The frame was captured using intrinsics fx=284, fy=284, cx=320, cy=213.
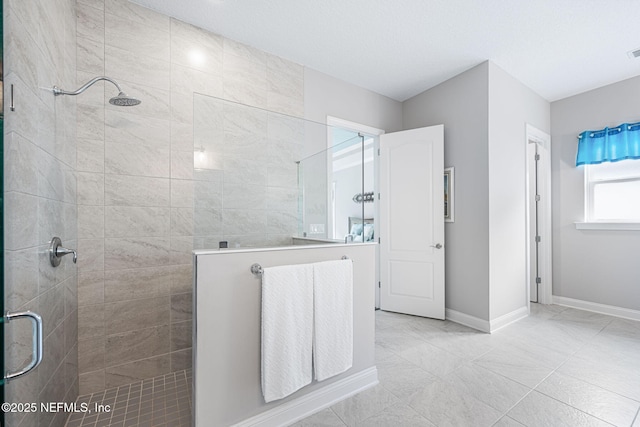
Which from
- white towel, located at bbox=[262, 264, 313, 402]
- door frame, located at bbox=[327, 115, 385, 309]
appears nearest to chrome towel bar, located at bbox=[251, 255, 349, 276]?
white towel, located at bbox=[262, 264, 313, 402]

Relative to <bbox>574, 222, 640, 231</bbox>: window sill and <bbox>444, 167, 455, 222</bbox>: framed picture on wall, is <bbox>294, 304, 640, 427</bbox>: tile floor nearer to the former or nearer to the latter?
<bbox>574, 222, 640, 231</bbox>: window sill

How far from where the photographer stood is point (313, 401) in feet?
5.70

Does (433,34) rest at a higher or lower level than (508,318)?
higher

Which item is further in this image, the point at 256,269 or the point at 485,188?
the point at 485,188

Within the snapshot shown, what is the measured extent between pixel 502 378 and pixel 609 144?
3143 millimetres

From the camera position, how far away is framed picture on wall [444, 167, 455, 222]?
10.8ft

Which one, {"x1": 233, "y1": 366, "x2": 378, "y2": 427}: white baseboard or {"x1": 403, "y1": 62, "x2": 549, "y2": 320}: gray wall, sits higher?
{"x1": 403, "y1": 62, "x2": 549, "y2": 320}: gray wall

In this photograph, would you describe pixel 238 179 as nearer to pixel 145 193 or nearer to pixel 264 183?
pixel 264 183

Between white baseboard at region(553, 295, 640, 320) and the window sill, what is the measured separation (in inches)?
36.8

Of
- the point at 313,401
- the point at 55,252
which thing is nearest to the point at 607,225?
the point at 313,401

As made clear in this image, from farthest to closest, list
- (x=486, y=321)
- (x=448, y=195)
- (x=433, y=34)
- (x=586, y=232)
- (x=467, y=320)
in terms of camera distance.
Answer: (x=586, y=232) < (x=448, y=195) < (x=467, y=320) < (x=486, y=321) < (x=433, y=34)

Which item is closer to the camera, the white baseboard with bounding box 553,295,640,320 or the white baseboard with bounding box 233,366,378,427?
the white baseboard with bounding box 233,366,378,427

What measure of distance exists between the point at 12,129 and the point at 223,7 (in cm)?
175

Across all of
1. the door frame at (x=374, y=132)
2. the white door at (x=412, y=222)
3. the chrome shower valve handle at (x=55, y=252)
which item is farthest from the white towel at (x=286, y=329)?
the white door at (x=412, y=222)
